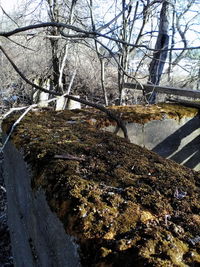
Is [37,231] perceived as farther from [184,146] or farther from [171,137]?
[184,146]

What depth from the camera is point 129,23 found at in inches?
270

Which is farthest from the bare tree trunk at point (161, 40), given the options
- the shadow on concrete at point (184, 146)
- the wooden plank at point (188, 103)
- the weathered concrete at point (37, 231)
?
the weathered concrete at point (37, 231)

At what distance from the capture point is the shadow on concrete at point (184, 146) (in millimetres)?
3002

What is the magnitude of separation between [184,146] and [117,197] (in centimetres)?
223

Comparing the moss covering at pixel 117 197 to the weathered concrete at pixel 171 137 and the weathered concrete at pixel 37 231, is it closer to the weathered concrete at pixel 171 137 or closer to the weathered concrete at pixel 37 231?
the weathered concrete at pixel 37 231

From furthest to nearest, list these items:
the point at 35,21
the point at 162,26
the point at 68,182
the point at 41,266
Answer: the point at 162,26, the point at 35,21, the point at 41,266, the point at 68,182

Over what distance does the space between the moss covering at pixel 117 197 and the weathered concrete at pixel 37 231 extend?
0.24 ft

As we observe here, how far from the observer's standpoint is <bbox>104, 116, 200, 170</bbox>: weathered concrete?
9.00 ft

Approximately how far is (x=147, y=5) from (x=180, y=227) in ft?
22.4

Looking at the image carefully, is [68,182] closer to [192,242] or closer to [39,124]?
[192,242]

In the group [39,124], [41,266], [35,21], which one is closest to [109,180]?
[41,266]

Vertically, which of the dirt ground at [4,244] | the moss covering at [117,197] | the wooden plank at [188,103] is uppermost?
the moss covering at [117,197]

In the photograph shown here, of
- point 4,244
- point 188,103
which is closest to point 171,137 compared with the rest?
point 188,103

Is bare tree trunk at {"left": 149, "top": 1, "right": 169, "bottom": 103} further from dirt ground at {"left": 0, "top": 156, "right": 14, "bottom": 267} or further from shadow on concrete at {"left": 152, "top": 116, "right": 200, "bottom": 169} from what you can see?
dirt ground at {"left": 0, "top": 156, "right": 14, "bottom": 267}
